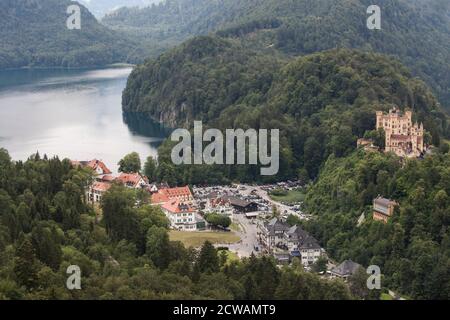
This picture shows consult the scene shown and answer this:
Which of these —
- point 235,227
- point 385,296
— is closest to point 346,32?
point 235,227

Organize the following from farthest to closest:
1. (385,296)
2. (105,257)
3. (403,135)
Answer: (403,135) → (385,296) → (105,257)

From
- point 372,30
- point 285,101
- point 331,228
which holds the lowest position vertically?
point 331,228

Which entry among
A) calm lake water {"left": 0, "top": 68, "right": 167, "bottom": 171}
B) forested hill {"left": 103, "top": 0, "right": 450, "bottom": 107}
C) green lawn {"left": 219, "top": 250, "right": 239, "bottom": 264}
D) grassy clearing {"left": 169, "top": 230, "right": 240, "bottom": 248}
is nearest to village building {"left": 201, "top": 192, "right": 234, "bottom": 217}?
grassy clearing {"left": 169, "top": 230, "right": 240, "bottom": 248}

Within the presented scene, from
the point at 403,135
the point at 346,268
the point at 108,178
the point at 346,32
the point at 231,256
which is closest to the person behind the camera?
the point at 346,268

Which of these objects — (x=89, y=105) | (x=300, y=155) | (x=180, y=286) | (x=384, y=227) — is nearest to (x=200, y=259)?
(x=180, y=286)

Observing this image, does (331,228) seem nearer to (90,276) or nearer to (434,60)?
(90,276)

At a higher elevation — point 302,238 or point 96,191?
point 96,191

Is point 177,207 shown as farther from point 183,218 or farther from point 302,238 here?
point 302,238
